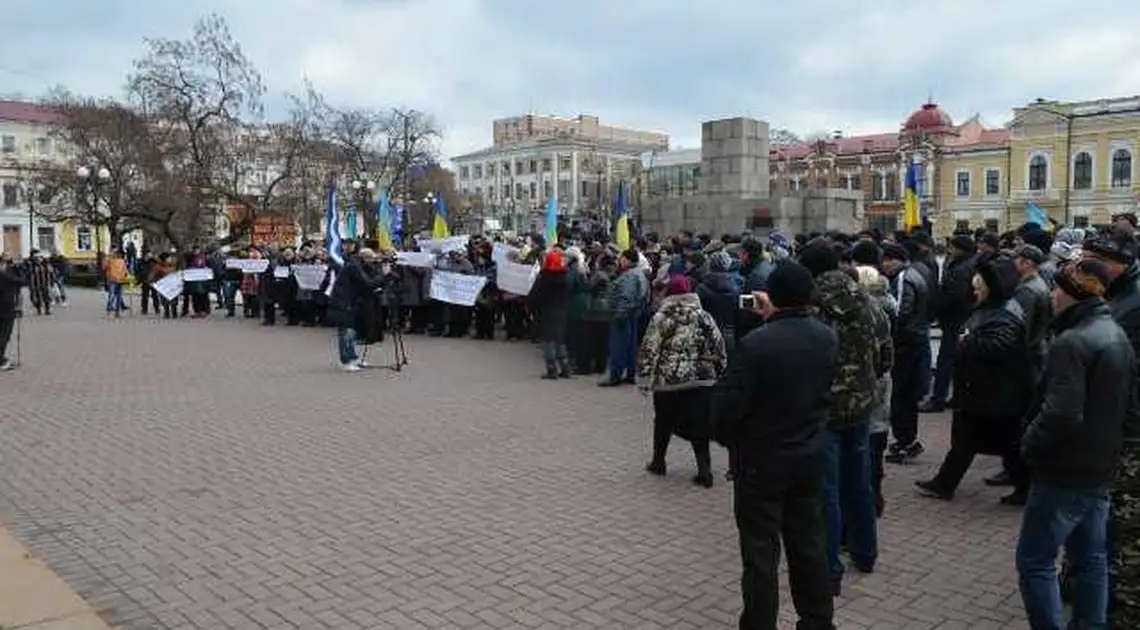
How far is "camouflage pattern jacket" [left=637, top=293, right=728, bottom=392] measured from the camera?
7465 mm

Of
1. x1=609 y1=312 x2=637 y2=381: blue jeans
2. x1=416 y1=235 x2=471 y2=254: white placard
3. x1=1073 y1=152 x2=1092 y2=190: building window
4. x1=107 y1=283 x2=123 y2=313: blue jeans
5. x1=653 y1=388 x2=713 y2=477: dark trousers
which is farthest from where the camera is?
x1=1073 y1=152 x2=1092 y2=190: building window

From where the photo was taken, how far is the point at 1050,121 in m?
75.9

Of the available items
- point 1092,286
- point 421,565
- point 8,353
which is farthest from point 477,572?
point 8,353

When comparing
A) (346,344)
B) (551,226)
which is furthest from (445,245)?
(346,344)

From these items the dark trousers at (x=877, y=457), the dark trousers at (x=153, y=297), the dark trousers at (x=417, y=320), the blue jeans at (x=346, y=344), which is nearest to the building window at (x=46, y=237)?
the dark trousers at (x=153, y=297)

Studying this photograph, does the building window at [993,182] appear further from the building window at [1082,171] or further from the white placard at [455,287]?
the white placard at [455,287]

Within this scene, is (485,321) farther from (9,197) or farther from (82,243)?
(9,197)

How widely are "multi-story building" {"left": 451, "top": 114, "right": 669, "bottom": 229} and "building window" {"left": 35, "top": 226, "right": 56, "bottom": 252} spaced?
141 ft

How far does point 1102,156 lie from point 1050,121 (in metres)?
4.86

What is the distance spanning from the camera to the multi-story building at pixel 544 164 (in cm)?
11662

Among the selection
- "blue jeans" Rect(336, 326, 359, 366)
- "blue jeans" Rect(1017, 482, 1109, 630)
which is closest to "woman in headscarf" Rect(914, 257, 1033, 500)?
"blue jeans" Rect(1017, 482, 1109, 630)

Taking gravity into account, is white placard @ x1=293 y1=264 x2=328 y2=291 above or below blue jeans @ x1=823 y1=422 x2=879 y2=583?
above

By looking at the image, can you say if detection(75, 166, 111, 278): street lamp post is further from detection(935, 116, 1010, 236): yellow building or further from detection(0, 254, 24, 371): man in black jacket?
detection(935, 116, 1010, 236): yellow building

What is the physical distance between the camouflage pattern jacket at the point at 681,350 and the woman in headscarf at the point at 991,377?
184cm
